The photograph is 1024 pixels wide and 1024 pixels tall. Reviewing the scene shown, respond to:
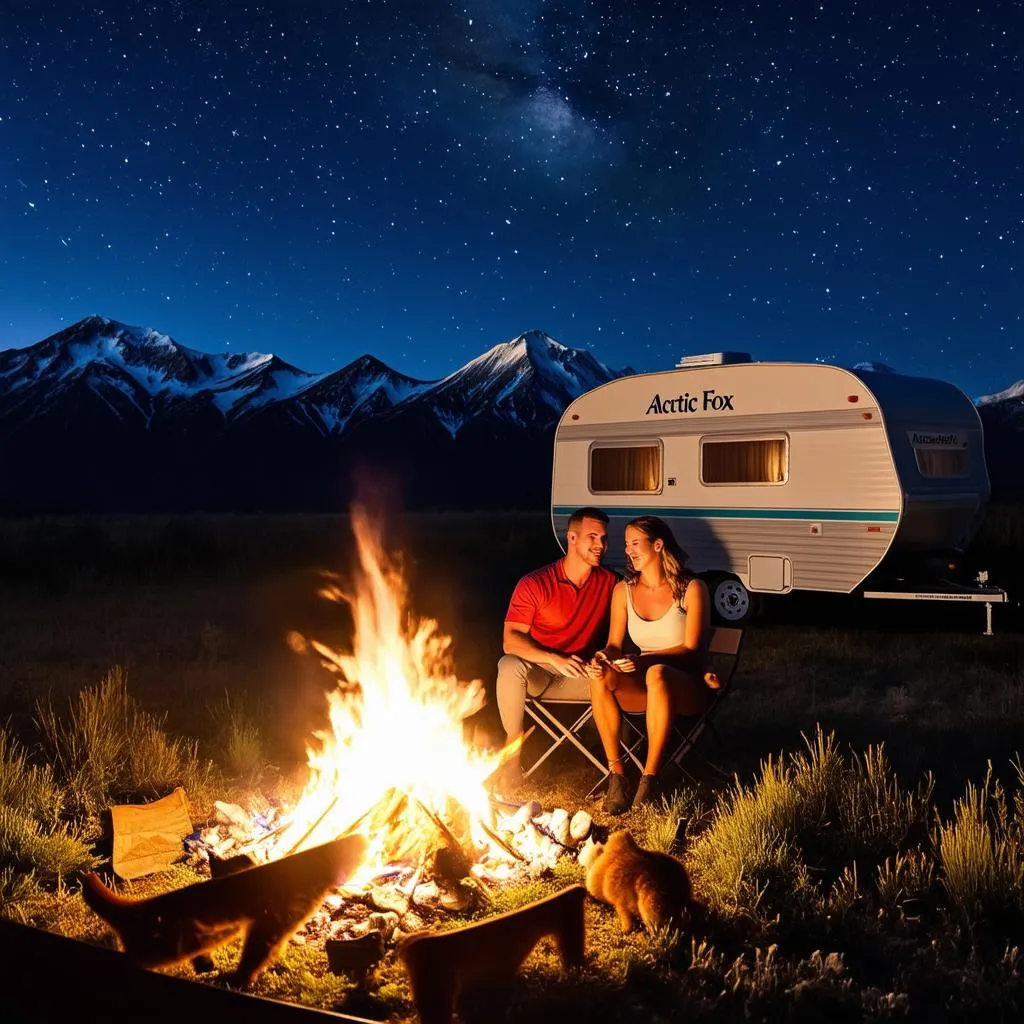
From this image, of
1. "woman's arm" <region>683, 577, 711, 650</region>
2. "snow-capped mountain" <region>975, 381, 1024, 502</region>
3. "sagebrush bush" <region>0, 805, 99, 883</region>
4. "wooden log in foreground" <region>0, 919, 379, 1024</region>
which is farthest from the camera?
"snow-capped mountain" <region>975, 381, 1024, 502</region>

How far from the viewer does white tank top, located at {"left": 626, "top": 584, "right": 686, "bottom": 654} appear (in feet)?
13.8

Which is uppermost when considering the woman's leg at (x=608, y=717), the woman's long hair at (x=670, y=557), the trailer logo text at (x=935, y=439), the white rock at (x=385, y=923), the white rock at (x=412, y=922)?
the trailer logo text at (x=935, y=439)

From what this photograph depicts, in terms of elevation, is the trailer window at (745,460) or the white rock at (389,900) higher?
the trailer window at (745,460)

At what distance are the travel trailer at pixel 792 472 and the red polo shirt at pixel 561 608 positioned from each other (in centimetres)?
457

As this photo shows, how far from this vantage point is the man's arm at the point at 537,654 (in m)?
4.13

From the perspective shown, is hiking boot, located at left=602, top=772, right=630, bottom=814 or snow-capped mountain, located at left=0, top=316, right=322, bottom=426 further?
snow-capped mountain, located at left=0, top=316, right=322, bottom=426

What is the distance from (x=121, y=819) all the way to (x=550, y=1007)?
69.7 inches

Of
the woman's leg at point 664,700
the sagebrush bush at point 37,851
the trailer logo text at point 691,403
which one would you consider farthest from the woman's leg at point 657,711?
the trailer logo text at point 691,403

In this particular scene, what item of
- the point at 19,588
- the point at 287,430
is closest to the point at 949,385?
the point at 19,588

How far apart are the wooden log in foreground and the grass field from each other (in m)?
0.49

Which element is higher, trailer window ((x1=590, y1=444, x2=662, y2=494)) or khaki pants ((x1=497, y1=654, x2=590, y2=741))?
trailer window ((x1=590, y1=444, x2=662, y2=494))

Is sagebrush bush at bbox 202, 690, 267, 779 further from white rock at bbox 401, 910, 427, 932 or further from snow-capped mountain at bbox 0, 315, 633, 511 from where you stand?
snow-capped mountain at bbox 0, 315, 633, 511

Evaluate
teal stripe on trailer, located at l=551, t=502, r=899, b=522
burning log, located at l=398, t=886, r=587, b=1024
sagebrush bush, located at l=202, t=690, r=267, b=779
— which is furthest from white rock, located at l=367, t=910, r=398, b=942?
teal stripe on trailer, located at l=551, t=502, r=899, b=522

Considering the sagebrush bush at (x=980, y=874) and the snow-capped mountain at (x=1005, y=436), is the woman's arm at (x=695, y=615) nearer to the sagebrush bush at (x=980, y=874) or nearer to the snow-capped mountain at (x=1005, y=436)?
the sagebrush bush at (x=980, y=874)
